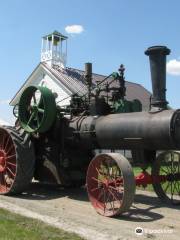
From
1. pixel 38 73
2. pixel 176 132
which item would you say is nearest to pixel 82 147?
pixel 176 132

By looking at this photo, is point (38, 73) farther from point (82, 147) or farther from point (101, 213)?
point (101, 213)

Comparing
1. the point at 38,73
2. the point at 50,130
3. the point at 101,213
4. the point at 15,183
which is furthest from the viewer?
the point at 38,73

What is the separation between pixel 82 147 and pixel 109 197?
6.04 feet

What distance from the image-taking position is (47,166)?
871cm

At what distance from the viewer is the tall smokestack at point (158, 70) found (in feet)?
22.8

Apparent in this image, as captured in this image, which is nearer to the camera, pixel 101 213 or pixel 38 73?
pixel 101 213

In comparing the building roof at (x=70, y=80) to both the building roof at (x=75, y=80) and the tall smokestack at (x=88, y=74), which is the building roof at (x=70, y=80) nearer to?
the building roof at (x=75, y=80)

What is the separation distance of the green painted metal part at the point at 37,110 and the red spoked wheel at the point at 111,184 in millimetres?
1767

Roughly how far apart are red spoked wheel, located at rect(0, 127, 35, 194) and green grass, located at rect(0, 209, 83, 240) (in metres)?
1.98

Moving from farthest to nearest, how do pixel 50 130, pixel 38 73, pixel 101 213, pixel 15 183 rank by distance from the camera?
pixel 38 73, pixel 50 130, pixel 15 183, pixel 101 213

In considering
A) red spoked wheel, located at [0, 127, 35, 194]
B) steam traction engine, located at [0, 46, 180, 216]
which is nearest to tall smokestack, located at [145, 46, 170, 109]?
steam traction engine, located at [0, 46, 180, 216]

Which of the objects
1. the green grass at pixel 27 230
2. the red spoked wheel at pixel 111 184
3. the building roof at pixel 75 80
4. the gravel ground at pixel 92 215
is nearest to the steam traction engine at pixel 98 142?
the red spoked wheel at pixel 111 184

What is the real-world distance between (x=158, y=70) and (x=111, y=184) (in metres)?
1.93

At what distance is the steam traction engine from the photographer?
22.3 feet
